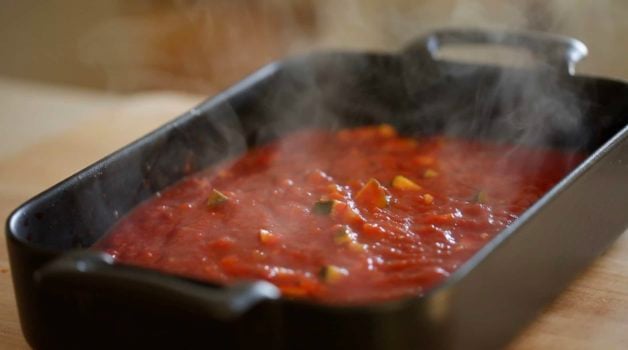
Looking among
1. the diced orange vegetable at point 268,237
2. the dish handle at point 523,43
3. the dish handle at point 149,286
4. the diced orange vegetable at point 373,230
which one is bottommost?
the diced orange vegetable at point 268,237

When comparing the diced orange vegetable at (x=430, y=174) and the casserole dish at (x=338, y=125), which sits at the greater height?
the casserole dish at (x=338, y=125)

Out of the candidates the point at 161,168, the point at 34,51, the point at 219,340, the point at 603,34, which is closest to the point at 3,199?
the point at 161,168

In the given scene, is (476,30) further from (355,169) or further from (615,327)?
(615,327)

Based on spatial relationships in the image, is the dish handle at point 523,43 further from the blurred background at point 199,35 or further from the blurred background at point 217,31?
the blurred background at point 217,31

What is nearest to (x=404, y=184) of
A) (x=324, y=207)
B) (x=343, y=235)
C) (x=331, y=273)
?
(x=324, y=207)

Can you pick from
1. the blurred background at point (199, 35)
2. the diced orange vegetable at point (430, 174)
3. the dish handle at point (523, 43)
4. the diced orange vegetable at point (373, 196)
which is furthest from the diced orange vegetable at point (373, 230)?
the blurred background at point (199, 35)

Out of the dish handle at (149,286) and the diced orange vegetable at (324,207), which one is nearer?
the dish handle at (149,286)

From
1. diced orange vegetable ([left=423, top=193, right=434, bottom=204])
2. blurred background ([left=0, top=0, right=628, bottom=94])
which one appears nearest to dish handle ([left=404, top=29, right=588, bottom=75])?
diced orange vegetable ([left=423, top=193, right=434, bottom=204])
